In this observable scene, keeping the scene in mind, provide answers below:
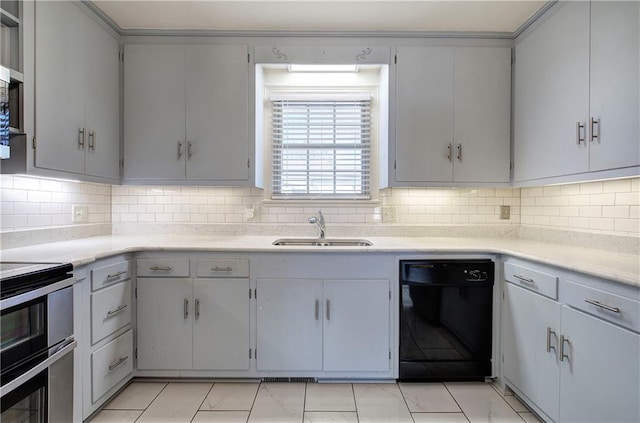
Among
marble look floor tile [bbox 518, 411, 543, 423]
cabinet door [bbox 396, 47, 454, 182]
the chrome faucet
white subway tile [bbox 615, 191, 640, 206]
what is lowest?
marble look floor tile [bbox 518, 411, 543, 423]

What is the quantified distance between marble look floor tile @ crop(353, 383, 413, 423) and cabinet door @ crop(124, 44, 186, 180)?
1.95 m

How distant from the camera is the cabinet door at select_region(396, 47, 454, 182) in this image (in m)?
2.39

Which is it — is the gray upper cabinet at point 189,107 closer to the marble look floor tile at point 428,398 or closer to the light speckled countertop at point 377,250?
the light speckled countertop at point 377,250

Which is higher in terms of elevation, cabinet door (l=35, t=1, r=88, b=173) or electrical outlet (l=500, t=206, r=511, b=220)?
cabinet door (l=35, t=1, r=88, b=173)

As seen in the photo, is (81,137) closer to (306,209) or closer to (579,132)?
(306,209)

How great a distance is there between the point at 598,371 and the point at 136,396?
2425 millimetres

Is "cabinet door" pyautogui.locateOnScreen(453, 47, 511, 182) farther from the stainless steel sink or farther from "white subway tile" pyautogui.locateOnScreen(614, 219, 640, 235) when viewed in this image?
the stainless steel sink

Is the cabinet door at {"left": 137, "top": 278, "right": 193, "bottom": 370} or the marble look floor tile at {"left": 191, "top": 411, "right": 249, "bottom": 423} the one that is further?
the cabinet door at {"left": 137, "top": 278, "right": 193, "bottom": 370}

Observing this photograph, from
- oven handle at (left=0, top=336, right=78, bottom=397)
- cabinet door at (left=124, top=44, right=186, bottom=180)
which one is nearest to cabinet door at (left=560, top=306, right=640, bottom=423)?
oven handle at (left=0, top=336, right=78, bottom=397)

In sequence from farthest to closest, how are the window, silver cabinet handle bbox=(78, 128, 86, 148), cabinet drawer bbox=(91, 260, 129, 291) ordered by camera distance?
the window → silver cabinet handle bbox=(78, 128, 86, 148) → cabinet drawer bbox=(91, 260, 129, 291)

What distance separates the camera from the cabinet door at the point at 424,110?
94.0 inches

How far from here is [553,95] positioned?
6.61 feet

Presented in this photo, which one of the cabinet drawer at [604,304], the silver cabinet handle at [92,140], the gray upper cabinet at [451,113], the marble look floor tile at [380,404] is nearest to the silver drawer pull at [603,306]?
the cabinet drawer at [604,304]

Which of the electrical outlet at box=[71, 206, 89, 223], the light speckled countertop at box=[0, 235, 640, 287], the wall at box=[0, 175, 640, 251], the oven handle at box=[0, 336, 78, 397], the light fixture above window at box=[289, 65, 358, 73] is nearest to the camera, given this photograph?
the oven handle at box=[0, 336, 78, 397]
